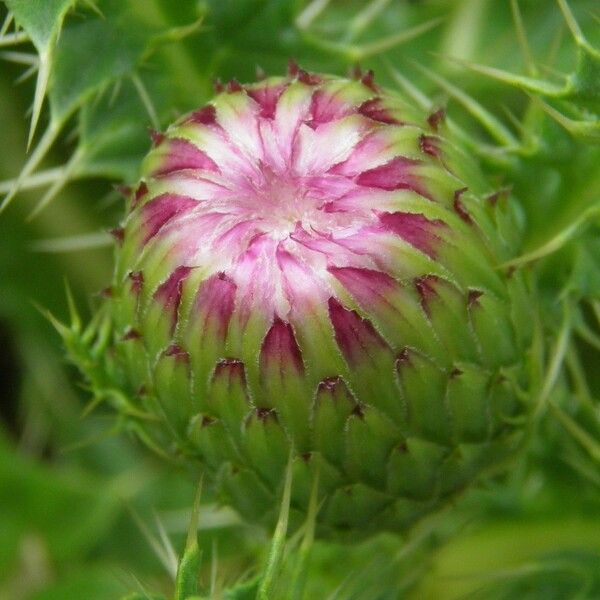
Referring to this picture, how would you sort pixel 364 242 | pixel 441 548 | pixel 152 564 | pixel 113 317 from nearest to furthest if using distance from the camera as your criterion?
pixel 364 242, pixel 113 317, pixel 441 548, pixel 152 564

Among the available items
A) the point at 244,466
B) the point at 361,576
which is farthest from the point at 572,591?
the point at 244,466

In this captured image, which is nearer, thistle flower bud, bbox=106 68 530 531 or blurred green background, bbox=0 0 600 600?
thistle flower bud, bbox=106 68 530 531

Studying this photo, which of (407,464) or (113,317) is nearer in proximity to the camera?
(407,464)

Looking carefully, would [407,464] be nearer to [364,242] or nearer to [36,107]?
[364,242]

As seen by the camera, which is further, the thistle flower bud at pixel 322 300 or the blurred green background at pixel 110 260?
the blurred green background at pixel 110 260
